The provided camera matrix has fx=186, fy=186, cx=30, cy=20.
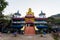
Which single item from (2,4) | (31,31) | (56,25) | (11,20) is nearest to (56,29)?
(56,25)

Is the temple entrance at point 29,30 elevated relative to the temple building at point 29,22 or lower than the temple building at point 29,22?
lower

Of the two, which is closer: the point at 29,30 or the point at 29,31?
the point at 29,31

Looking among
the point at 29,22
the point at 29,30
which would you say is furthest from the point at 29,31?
the point at 29,22

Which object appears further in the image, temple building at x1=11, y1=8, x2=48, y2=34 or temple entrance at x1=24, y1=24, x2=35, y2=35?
temple building at x1=11, y1=8, x2=48, y2=34

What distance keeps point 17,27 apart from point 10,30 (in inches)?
83.4

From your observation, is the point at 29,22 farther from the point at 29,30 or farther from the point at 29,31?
the point at 29,31

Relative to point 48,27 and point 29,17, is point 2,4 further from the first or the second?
point 48,27

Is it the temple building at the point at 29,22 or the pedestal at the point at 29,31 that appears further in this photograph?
the temple building at the point at 29,22

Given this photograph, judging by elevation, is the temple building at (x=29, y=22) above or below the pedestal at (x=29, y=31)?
above

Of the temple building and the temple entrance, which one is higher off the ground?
the temple building

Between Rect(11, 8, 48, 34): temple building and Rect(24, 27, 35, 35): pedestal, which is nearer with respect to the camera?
Rect(24, 27, 35, 35): pedestal

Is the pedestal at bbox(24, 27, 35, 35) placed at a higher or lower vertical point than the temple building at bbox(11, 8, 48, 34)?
lower

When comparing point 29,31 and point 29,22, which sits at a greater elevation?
point 29,22

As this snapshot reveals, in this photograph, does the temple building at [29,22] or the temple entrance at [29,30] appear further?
the temple building at [29,22]
